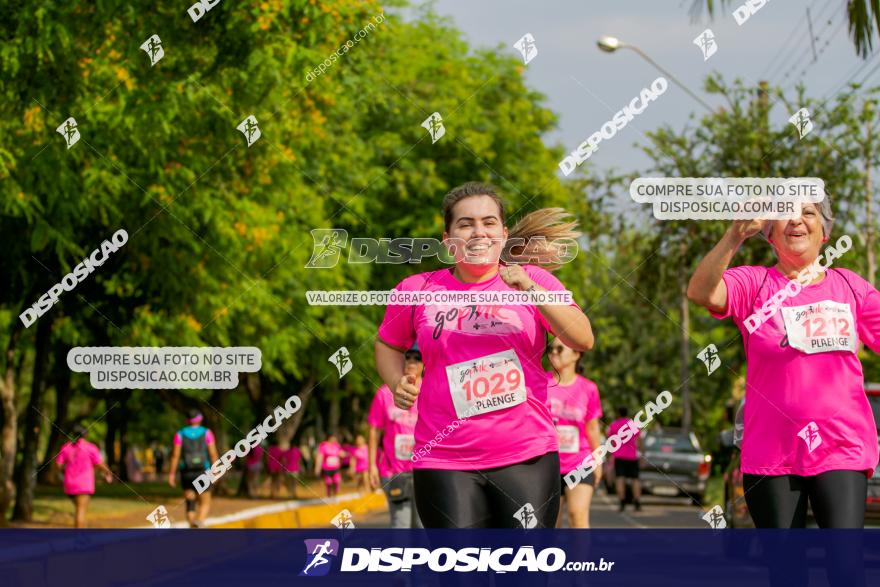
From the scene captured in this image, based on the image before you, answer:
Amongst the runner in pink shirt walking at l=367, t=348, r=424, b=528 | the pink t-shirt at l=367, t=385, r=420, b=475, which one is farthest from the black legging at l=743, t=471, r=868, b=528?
the pink t-shirt at l=367, t=385, r=420, b=475

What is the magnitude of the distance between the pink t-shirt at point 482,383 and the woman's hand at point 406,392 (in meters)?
0.06

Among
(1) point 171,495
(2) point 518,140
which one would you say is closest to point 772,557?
(1) point 171,495

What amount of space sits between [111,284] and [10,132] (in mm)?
4529

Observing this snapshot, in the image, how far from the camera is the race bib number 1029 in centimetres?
560

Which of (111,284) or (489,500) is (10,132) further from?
(489,500)

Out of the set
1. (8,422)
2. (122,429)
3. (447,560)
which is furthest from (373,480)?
(122,429)

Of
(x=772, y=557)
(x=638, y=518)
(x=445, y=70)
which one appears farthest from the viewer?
(x=445, y=70)

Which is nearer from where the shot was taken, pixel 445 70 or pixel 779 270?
pixel 779 270

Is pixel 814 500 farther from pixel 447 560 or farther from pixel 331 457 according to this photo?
pixel 331 457

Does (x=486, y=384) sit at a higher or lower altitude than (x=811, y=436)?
higher

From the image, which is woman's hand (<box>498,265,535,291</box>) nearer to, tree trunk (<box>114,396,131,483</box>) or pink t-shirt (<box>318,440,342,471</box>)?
pink t-shirt (<box>318,440,342,471</box>)

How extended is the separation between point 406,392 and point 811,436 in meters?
1.39

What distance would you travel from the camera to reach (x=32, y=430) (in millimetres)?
22375

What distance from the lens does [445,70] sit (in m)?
41.2
